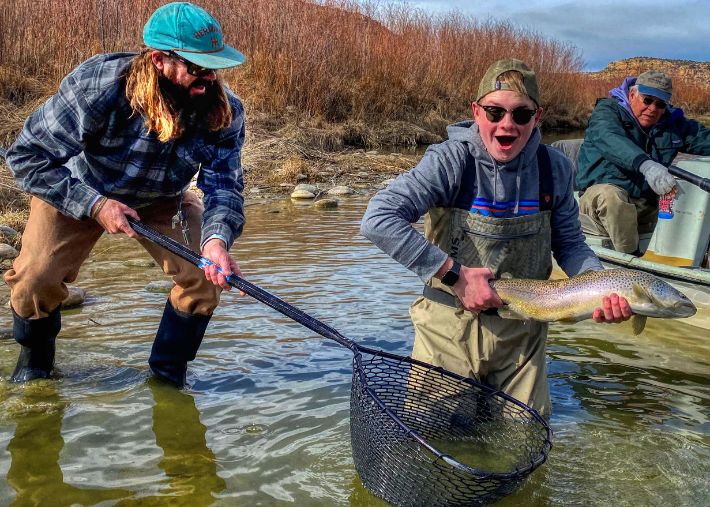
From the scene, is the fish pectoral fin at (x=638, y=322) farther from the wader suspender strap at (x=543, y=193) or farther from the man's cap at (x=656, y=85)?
the man's cap at (x=656, y=85)

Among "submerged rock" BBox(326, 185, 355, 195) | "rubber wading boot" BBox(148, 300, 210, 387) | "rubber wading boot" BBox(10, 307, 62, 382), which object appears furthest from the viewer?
"submerged rock" BBox(326, 185, 355, 195)

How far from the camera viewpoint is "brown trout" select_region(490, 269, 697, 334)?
3.62m

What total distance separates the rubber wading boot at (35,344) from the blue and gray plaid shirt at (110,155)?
2.62 ft

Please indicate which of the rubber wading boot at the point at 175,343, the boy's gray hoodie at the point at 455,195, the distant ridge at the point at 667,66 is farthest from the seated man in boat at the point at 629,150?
the distant ridge at the point at 667,66

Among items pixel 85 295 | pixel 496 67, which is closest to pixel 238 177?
pixel 496 67

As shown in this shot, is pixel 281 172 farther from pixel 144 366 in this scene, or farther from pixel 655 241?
pixel 144 366

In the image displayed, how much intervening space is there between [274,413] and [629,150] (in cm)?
374

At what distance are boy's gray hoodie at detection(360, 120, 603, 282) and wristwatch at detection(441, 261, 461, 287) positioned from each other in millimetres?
59

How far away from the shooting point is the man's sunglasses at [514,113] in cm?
374

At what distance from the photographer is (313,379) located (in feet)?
17.3

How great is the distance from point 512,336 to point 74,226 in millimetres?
2390

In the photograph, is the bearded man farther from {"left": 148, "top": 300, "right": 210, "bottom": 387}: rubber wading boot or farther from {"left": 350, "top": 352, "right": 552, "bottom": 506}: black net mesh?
{"left": 350, "top": 352, "right": 552, "bottom": 506}: black net mesh

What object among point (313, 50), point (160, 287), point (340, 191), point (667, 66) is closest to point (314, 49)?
point (313, 50)

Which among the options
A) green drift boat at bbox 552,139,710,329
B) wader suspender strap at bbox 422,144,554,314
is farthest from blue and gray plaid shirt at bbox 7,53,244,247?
green drift boat at bbox 552,139,710,329
